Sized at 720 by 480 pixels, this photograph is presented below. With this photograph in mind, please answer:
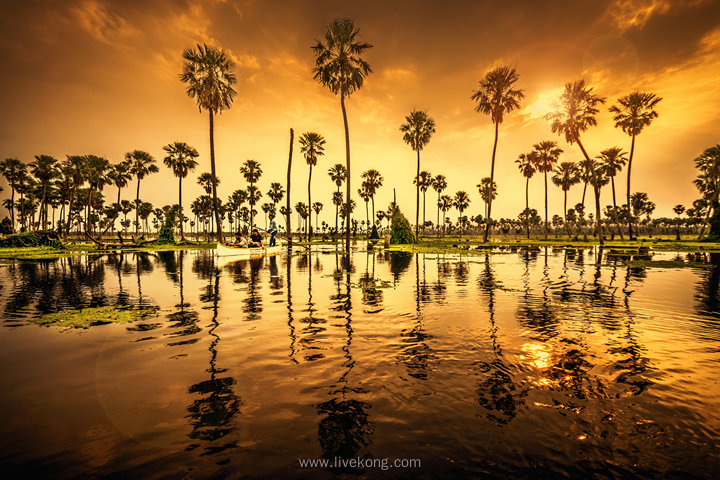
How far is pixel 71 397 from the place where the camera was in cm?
507

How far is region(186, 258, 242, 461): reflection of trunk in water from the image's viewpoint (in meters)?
3.88

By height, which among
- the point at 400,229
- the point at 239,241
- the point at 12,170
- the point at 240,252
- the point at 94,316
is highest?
the point at 12,170

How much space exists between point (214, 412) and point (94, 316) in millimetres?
8716

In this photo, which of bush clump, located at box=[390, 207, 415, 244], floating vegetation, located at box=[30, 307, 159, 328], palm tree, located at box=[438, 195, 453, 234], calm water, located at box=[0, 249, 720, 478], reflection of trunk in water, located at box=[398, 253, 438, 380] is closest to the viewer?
calm water, located at box=[0, 249, 720, 478]

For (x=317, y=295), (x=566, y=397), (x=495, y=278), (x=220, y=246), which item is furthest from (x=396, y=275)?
(x=220, y=246)

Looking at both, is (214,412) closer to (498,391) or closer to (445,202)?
(498,391)

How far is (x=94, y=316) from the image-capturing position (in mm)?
10117

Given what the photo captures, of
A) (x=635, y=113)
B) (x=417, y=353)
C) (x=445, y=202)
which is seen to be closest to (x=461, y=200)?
(x=445, y=202)

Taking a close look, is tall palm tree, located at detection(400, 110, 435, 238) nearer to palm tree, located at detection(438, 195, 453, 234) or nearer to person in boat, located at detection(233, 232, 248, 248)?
person in boat, located at detection(233, 232, 248, 248)

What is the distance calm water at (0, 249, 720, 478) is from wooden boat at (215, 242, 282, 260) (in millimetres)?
21149

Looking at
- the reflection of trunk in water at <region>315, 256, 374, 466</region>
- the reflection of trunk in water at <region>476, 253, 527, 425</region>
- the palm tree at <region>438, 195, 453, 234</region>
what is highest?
the palm tree at <region>438, 195, 453, 234</region>

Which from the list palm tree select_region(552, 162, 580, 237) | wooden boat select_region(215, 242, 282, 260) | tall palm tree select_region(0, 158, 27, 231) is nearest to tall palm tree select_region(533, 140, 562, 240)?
palm tree select_region(552, 162, 580, 237)

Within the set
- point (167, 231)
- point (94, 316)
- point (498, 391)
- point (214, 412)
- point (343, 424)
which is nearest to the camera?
point (343, 424)

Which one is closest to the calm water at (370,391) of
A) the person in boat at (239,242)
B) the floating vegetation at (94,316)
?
the floating vegetation at (94,316)
